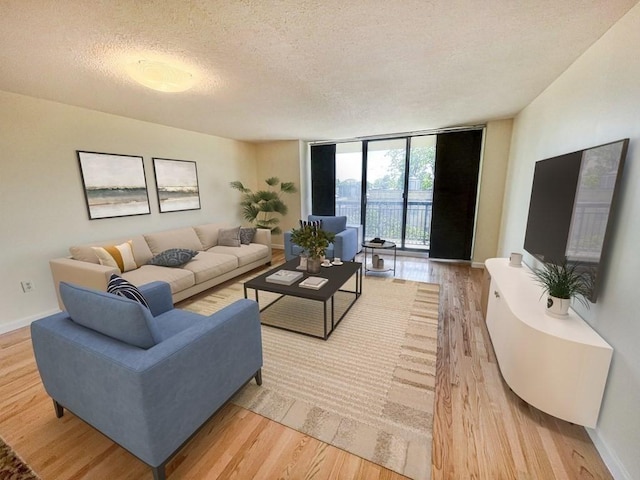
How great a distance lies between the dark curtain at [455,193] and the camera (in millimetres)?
4281

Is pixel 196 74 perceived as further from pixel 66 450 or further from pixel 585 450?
pixel 585 450

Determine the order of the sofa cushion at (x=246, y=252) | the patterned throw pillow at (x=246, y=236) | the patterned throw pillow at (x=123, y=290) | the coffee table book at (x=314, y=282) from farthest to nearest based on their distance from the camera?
the patterned throw pillow at (x=246, y=236) → the sofa cushion at (x=246, y=252) → the coffee table book at (x=314, y=282) → the patterned throw pillow at (x=123, y=290)

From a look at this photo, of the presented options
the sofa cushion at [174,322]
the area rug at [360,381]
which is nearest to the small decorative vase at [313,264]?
the area rug at [360,381]

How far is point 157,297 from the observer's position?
6.41 ft

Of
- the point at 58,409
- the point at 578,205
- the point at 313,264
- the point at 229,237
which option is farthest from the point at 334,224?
the point at 58,409

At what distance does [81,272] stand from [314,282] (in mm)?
2206

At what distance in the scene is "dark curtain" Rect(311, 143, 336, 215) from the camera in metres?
5.47

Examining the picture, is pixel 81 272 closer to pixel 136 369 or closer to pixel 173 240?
pixel 173 240

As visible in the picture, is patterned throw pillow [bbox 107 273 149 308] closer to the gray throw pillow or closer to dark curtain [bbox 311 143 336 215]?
the gray throw pillow

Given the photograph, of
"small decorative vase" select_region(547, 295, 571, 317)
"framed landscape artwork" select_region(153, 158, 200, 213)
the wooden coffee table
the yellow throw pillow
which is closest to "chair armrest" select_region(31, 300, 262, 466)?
the wooden coffee table

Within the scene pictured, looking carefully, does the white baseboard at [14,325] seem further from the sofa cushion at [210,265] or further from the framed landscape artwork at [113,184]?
the sofa cushion at [210,265]

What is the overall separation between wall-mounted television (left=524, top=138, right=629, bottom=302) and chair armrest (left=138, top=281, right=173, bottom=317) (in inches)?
109

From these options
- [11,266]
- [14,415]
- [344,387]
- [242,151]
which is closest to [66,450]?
[14,415]

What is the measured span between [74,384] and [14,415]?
31.1 inches
